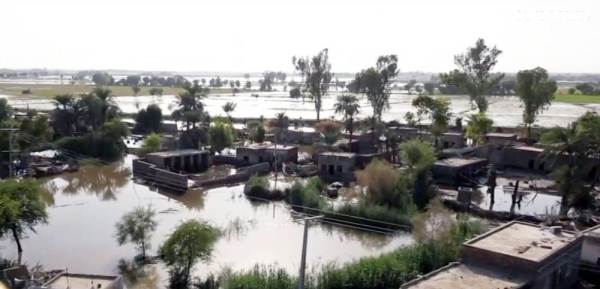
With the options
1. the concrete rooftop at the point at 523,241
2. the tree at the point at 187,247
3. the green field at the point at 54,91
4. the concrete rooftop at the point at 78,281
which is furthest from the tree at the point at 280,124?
the green field at the point at 54,91

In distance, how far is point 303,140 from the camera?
43.5 m

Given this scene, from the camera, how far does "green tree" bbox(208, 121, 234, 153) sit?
118 ft

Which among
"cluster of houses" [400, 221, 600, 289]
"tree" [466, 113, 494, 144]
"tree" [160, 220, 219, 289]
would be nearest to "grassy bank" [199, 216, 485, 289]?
"tree" [160, 220, 219, 289]

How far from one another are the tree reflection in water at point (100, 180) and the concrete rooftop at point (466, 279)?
1952cm

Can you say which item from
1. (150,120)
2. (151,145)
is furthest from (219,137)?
(150,120)

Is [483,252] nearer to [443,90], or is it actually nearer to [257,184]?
[257,184]

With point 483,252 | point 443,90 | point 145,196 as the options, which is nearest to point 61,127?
point 145,196

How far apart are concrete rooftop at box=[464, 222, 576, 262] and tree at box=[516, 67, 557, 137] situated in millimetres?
27956

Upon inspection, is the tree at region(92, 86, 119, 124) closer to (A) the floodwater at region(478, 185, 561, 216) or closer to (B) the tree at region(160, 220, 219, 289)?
(B) the tree at region(160, 220, 219, 289)

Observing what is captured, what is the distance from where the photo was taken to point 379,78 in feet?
148

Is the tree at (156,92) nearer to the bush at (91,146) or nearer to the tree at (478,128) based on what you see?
the bush at (91,146)

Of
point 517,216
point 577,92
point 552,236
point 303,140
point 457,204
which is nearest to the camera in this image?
point 552,236

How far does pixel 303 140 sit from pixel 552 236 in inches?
1173

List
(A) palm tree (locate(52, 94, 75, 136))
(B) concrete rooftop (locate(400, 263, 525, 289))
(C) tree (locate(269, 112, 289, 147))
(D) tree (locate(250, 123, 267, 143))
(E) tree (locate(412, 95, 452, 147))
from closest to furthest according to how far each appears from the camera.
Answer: (B) concrete rooftop (locate(400, 263, 525, 289)), (E) tree (locate(412, 95, 452, 147)), (A) palm tree (locate(52, 94, 75, 136)), (D) tree (locate(250, 123, 267, 143)), (C) tree (locate(269, 112, 289, 147))
